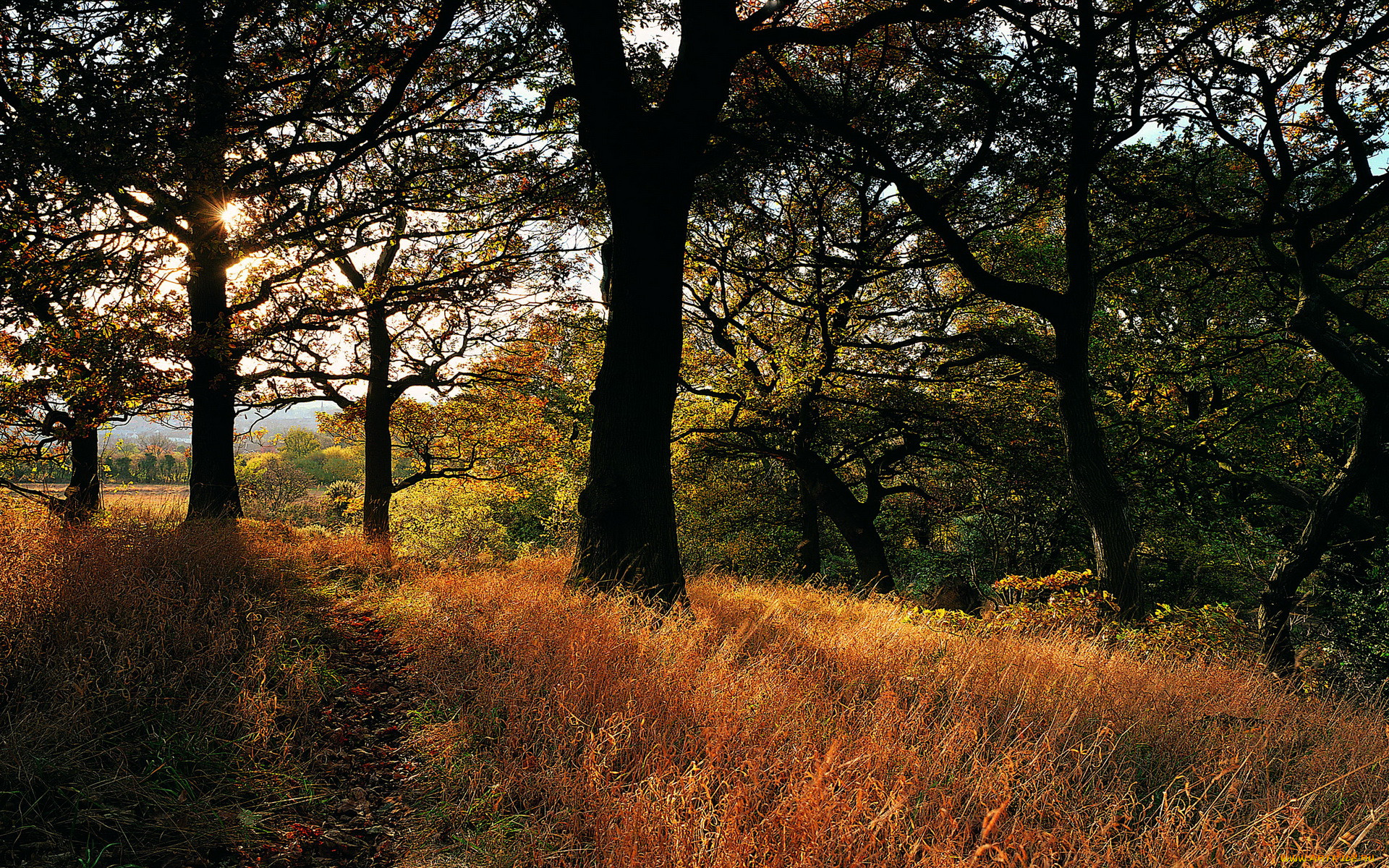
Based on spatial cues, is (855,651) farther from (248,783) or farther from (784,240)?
(784,240)

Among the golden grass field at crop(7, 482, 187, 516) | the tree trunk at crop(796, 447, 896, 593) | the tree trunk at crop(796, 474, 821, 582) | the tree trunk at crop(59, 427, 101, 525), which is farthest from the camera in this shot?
the tree trunk at crop(796, 474, 821, 582)

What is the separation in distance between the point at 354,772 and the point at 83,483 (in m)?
11.1

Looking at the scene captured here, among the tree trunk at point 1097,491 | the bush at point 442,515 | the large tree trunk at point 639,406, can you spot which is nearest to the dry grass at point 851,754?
the large tree trunk at point 639,406

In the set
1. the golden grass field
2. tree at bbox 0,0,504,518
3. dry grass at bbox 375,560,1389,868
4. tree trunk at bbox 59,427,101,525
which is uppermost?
tree at bbox 0,0,504,518

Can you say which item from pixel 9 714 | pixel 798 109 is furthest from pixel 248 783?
pixel 798 109

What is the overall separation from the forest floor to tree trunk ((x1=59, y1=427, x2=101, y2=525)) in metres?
1.82

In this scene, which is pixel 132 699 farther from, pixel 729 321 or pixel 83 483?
pixel 729 321

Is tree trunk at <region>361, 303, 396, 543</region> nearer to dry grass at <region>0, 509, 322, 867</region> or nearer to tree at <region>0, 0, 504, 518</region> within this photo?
tree at <region>0, 0, 504, 518</region>

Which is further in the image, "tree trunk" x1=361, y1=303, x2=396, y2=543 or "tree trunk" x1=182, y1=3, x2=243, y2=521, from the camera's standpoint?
"tree trunk" x1=361, y1=303, x2=396, y2=543

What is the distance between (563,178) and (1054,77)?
20.4ft

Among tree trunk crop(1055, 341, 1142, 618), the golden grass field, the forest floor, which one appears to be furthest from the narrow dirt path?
tree trunk crop(1055, 341, 1142, 618)

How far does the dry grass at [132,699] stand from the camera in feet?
8.50

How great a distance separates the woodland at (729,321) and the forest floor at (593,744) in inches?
2.1

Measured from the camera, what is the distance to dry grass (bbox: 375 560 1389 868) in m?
2.55
